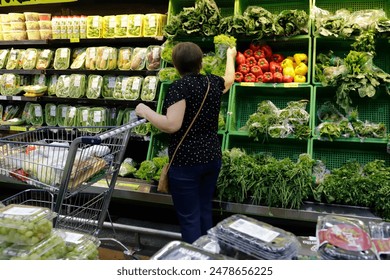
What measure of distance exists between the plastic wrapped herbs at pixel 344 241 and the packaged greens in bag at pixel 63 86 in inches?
153

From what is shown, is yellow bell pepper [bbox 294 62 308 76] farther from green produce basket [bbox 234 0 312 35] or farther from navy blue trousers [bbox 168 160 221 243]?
navy blue trousers [bbox 168 160 221 243]

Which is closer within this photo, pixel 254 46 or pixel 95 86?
pixel 254 46

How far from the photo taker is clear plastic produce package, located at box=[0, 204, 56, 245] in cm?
141

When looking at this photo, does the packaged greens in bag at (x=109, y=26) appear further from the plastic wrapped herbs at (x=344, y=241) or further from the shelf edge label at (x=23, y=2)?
the plastic wrapped herbs at (x=344, y=241)

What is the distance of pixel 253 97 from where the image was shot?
412 cm

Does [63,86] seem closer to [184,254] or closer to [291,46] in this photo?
[291,46]

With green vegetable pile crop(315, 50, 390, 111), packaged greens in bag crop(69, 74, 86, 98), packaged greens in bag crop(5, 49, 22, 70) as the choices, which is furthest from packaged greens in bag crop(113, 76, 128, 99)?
green vegetable pile crop(315, 50, 390, 111)

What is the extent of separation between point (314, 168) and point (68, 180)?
7.25 ft

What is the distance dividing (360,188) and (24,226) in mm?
2613

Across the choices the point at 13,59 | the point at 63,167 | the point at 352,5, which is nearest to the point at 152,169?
the point at 63,167

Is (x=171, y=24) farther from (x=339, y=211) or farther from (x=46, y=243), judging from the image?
(x=46, y=243)

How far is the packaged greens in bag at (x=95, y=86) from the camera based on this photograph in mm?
4512

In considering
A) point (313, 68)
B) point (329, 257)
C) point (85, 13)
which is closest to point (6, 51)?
point (85, 13)

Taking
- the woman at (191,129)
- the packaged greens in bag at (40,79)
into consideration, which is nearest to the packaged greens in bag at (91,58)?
the packaged greens in bag at (40,79)
